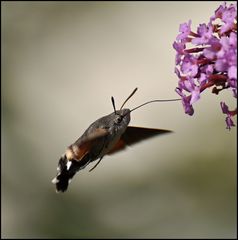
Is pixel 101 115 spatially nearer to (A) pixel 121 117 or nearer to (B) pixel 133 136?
(B) pixel 133 136

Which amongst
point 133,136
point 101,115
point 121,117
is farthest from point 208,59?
point 101,115

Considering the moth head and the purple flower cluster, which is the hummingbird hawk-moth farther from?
the purple flower cluster

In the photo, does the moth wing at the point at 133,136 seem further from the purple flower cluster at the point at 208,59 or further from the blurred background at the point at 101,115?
the blurred background at the point at 101,115

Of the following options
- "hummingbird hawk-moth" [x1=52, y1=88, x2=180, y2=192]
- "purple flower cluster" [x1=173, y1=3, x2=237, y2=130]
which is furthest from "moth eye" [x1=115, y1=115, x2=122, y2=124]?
"purple flower cluster" [x1=173, y1=3, x2=237, y2=130]

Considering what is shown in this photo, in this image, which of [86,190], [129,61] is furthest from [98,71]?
[86,190]

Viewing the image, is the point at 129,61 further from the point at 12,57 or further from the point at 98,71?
the point at 12,57

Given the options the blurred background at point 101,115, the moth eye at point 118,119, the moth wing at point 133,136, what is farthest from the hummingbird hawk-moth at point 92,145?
the blurred background at point 101,115
